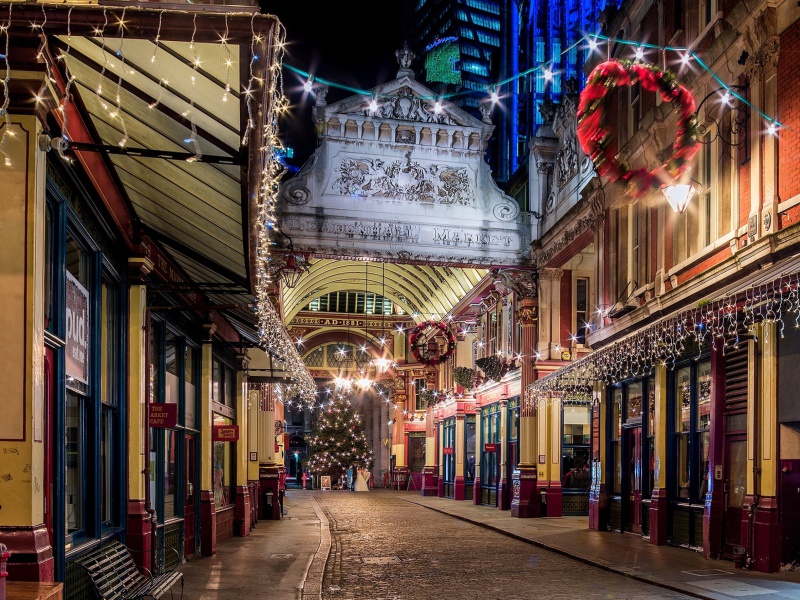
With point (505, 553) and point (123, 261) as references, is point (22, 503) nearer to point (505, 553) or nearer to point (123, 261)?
point (123, 261)

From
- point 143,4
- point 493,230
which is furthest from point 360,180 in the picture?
point 143,4

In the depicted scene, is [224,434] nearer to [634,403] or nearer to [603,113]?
[634,403]

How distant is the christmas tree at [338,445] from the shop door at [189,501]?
4455 cm

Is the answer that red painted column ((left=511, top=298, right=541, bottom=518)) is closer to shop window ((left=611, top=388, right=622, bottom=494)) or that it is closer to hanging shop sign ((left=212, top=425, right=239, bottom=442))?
shop window ((left=611, top=388, right=622, bottom=494))

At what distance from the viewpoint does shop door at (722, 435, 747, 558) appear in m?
15.5

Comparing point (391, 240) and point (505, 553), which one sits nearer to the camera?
point (505, 553)

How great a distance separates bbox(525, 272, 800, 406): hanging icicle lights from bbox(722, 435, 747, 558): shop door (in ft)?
5.46

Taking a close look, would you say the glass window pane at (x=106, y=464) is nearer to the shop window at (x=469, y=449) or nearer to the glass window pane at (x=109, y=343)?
Answer: the glass window pane at (x=109, y=343)

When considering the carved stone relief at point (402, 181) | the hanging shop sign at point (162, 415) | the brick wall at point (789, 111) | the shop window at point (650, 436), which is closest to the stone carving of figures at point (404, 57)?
the carved stone relief at point (402, 181)

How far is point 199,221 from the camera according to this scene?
11.3m

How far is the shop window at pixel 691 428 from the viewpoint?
17438 mm

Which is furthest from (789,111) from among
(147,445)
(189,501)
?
(189,501)

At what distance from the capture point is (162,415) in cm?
1236

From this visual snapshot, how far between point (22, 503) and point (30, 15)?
3.31m
